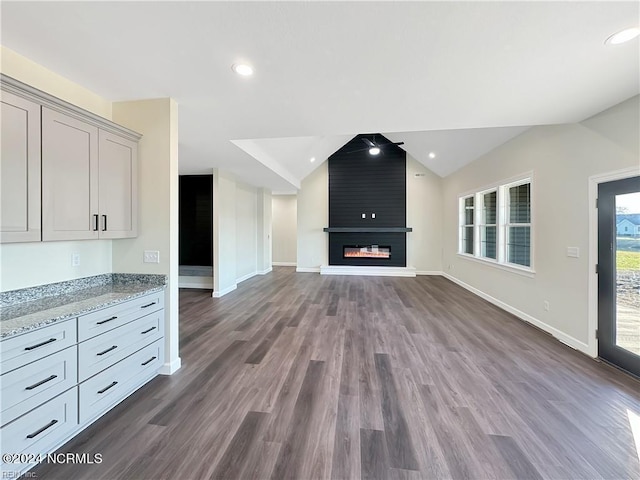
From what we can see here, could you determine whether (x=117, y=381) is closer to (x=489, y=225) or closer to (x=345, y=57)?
(x=345, y=57)

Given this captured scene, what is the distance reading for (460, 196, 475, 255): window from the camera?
241 inches

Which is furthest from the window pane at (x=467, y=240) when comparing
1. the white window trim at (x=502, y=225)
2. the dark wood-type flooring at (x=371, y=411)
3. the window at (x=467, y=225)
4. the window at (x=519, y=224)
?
the dark wood-type flooring at (x=371, y=411)

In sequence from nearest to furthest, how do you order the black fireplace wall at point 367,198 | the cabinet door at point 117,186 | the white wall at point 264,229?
the cabinet door at point 117,186 < the white wall at point 264,229 < the black fireplace wall at point 367,198

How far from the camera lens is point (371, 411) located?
1.98 m

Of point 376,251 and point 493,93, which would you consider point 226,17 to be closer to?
point 493,93

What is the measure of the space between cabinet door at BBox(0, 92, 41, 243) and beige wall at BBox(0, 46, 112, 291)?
0.33m

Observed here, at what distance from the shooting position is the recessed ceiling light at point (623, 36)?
1.58 meters

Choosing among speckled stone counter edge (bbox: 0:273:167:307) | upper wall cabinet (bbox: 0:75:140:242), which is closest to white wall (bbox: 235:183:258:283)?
speckled stone counter edge (bbox: 0:273:167:307)

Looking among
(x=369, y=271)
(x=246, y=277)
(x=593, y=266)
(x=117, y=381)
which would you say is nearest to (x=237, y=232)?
(x=246, y=277)

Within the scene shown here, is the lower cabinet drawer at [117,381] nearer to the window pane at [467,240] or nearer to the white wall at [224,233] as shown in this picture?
the white wall at [224,233]

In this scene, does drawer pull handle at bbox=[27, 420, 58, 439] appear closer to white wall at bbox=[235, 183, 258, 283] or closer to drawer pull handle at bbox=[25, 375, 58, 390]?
drawer pull handle at bbox=[25, 375, 58, 390]

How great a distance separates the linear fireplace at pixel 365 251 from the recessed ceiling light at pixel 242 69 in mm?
6659

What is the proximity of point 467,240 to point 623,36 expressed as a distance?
528 centimetres

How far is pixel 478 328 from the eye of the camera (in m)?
3.64
